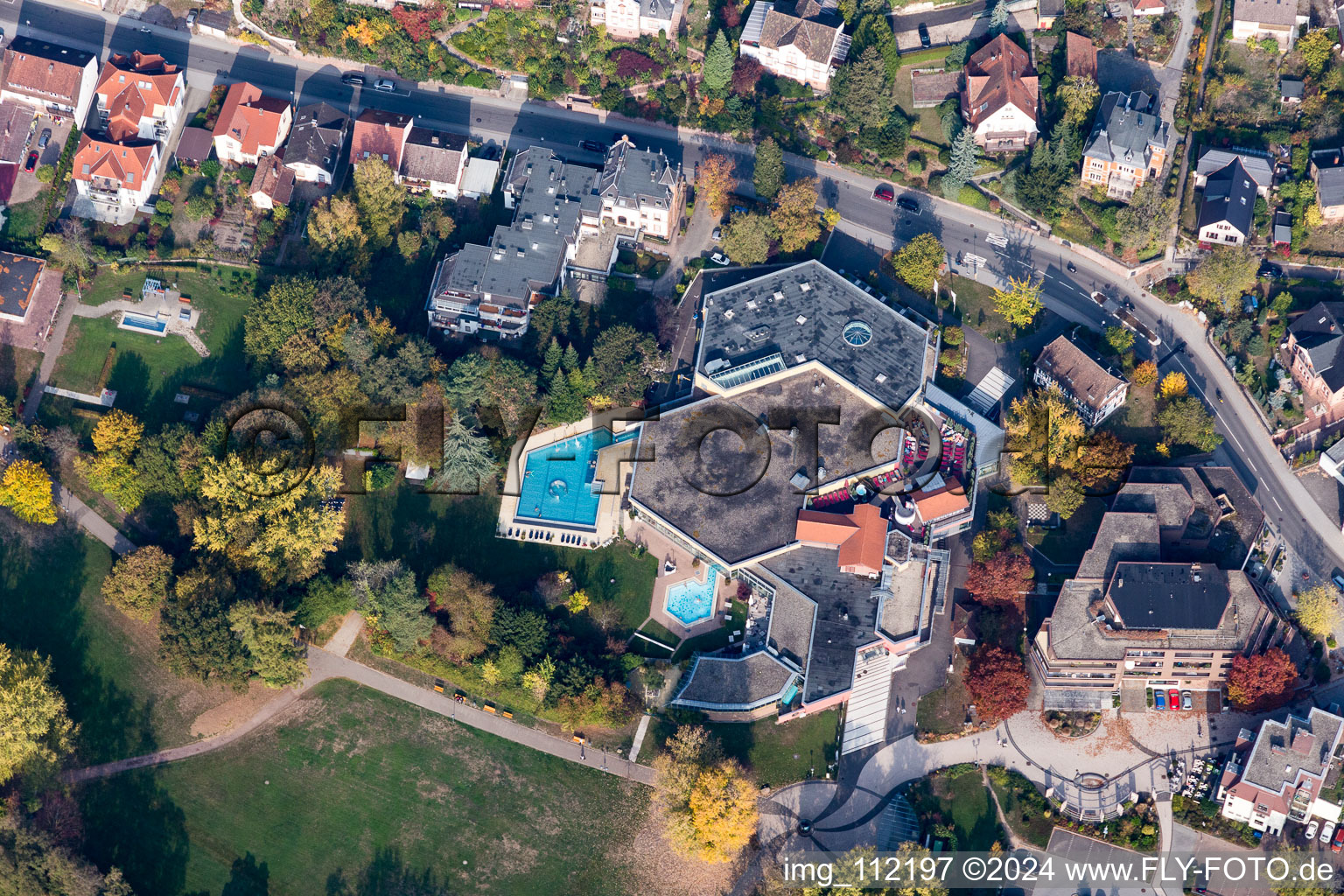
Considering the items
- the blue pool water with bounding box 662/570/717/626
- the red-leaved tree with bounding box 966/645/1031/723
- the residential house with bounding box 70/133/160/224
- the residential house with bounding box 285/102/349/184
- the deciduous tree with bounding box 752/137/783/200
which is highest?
the deciduous tree with bounding box 752/137/783/200

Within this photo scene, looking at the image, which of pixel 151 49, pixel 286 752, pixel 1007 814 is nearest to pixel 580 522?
pixel 286 752

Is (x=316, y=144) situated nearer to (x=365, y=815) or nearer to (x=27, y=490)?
(x=27, y=490)

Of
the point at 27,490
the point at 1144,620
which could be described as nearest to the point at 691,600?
the point at 1144,620

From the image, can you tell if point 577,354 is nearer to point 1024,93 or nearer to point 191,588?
point 191,588

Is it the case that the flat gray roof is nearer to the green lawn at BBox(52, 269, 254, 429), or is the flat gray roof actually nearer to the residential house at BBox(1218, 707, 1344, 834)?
the residential house at BBox(1218, 707, 1344, 834)

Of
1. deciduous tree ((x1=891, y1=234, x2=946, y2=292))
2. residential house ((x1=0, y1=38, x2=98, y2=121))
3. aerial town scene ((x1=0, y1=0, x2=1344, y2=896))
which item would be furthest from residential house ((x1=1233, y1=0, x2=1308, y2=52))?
residential house ((x1=0, y1=38, x2=98, y2=121))

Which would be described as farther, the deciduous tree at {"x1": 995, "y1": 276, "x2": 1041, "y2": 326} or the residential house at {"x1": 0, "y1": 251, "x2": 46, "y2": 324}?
the residential house at {"x1": 0, "y1": 251, "x2": 46, "y2": 324}
